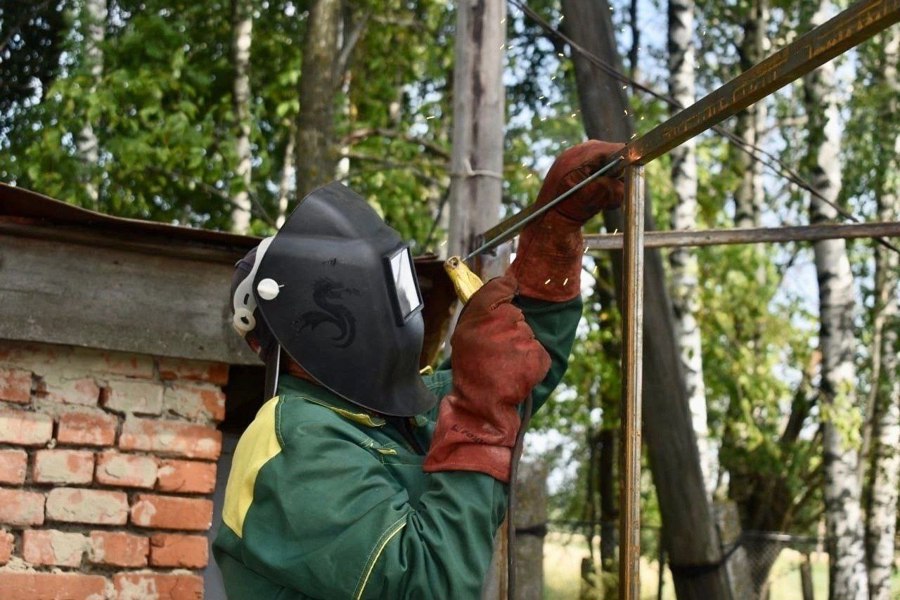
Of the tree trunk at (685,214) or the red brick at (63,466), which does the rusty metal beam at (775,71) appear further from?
the tree trunk at (685,214)

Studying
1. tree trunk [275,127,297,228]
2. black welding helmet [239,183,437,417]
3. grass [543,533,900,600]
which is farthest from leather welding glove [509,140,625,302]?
tree trunk [275,127,297,228]

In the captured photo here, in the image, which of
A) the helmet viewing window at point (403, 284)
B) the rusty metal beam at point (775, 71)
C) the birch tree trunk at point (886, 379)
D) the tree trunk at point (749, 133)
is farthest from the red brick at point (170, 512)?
the tree trunk at point (749, 133)

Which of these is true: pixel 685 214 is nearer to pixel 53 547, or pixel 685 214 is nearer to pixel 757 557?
pixel 757 557

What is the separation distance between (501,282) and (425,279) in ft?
4.67

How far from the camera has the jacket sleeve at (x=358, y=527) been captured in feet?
6.62

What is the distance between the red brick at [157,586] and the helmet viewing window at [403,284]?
4.84 feet

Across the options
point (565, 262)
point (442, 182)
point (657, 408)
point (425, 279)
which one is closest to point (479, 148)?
point (425, 279)

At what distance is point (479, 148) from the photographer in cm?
410

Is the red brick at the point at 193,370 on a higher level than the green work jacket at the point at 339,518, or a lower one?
higher

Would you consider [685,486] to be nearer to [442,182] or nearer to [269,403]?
[269,403]

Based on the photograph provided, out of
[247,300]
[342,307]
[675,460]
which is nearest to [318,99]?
[675,460]

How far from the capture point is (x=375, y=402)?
2.31 m

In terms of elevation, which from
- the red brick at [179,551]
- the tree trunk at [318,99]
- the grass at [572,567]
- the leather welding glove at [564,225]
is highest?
the tree trunk at [318,99]

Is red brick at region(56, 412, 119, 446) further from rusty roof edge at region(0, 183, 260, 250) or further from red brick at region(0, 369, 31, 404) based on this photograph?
rusty roof edge at region(0, 183, 260, 250)
